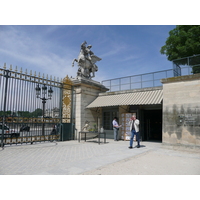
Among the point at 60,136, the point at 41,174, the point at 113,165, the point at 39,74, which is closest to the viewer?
the point at 41,174

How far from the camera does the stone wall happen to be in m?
8.51

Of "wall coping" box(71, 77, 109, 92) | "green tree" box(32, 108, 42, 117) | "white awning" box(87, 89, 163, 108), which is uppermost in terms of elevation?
"wall coping" box(71, 77, 109, 92)

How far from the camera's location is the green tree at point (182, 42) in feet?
59.2

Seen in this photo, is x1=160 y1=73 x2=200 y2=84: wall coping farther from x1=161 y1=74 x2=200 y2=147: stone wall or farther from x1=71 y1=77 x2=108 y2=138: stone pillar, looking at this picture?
x1=71 y1=77 x2=108 y2=138: stone pillar

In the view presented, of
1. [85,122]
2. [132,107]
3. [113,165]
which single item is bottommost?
[113,165]

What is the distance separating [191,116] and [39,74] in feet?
28.7

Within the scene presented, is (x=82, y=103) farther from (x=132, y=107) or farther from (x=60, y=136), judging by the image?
(x=132, y=107)

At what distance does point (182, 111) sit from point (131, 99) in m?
4.11

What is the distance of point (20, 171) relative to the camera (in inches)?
201

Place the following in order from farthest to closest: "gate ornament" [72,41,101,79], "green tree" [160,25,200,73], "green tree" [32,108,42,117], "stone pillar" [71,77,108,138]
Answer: "green tree" [160,25,200,73] → "gate ornament" [72,41,101,79] → "stone pillar" [71,77,108,138] → "green tree" [32,108,42,117]

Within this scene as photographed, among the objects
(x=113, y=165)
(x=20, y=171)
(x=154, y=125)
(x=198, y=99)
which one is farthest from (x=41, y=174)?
(x=154, y=125)

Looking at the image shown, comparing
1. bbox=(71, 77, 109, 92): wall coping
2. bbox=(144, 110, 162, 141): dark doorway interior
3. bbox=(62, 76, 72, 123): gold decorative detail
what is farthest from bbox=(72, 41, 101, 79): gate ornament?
bbox=(144, 110, 162, 141): dark doorway interior

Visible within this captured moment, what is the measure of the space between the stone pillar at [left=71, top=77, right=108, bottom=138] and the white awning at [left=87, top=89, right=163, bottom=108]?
50cm

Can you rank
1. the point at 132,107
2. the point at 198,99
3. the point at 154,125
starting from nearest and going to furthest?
the point at 198,99
the point at 132,107
the point at 154,125
